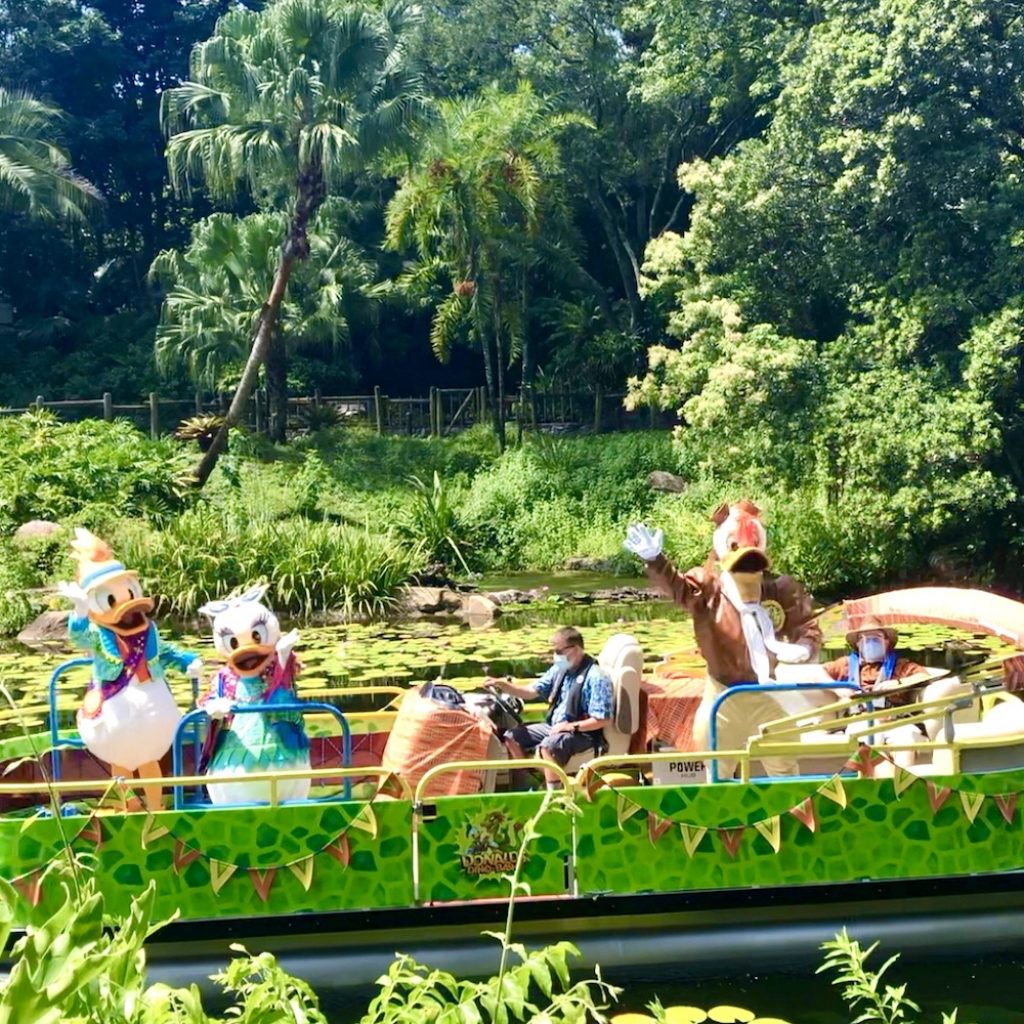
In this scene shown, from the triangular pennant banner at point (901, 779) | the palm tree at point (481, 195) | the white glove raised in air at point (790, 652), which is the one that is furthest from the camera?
the palm tree at point (481, 195)

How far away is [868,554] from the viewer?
1941 cm

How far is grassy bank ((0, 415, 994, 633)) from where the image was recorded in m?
18.8

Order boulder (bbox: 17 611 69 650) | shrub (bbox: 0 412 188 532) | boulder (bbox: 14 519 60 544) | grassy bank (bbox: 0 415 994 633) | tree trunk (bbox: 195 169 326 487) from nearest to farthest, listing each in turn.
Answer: boulder (bbox: 17 611 69 650), grassy bank (bbox: 0 415 994 633), boulder (bbox: 14 519 60 544), shrub (bbox: 0 412 188 532), tree trunk (bbox: 195 169 326 487)

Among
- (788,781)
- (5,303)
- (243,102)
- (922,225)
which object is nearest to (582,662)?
(788,781)

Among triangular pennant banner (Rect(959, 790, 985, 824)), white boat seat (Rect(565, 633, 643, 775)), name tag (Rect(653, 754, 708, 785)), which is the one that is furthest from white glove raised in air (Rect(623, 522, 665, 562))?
triangular pennant banner (Rect(959, 790, 985, 824))

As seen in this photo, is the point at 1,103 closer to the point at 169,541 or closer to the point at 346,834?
the point at 169,541

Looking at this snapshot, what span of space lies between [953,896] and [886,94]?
14.5 m

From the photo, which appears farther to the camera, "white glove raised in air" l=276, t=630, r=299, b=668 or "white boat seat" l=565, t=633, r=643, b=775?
"white boat seat" l=565, t=633, r=643, b=775

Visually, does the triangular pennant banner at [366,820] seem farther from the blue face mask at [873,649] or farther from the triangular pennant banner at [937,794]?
the blue face mask at [873,649]

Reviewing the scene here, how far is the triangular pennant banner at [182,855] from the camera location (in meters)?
6.67

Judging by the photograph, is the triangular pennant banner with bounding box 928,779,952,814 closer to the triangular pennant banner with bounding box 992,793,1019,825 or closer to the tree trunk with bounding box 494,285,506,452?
the triangular pennant banner with bounding box 992,793,1019,825

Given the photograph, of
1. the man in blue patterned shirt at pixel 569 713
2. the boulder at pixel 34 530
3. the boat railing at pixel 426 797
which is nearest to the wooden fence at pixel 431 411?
the boulder at pixel 34 530

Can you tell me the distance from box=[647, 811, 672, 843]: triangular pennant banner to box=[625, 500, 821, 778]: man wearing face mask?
0.52m

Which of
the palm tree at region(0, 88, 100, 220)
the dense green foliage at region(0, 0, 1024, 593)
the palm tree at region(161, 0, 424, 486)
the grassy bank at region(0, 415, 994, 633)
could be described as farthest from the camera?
the palm tree at region(0, 88, 100, 220)
